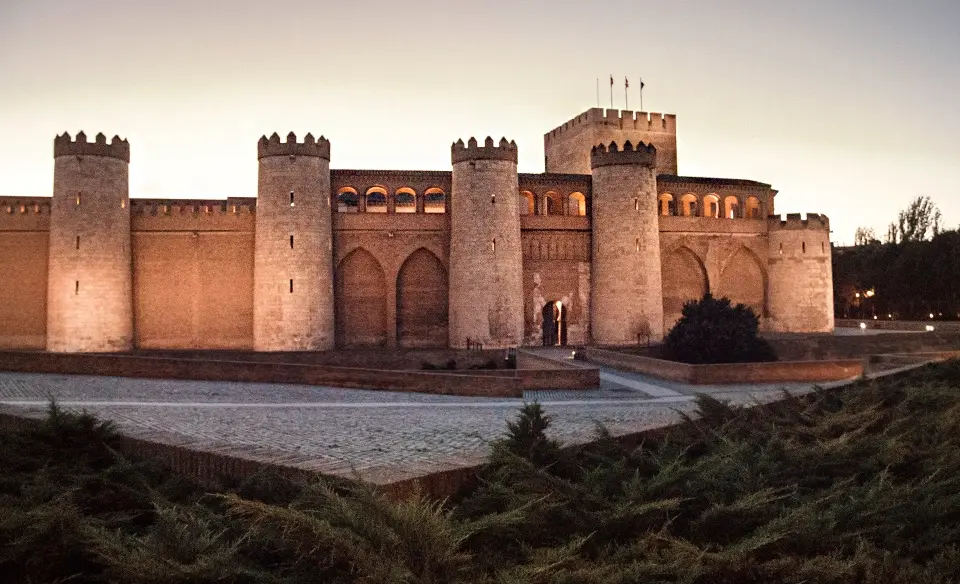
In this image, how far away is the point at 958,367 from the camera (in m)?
15.2

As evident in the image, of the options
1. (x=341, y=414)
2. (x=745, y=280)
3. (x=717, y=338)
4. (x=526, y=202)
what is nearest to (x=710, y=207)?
(x=745, y=280)

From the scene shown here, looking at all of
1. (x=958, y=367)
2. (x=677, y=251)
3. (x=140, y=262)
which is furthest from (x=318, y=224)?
(x=958, y=367)

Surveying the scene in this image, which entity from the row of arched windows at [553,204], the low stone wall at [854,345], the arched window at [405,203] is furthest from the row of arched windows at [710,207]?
the arched window at [405,203]

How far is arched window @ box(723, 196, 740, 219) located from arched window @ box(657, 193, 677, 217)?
236 centimetres

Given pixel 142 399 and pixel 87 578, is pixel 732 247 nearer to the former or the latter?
pixel 142 399

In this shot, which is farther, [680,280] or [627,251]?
[680,280]

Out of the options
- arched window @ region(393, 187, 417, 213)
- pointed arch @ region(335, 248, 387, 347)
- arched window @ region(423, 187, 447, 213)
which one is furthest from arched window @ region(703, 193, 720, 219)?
pointed arch @ region(335, 248, 387, 347)

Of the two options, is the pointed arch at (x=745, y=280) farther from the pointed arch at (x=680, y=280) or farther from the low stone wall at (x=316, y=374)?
the low stone wall at (x=316, y=374)

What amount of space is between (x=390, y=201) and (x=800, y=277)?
1661 cm

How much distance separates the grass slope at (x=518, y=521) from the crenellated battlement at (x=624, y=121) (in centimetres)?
3138

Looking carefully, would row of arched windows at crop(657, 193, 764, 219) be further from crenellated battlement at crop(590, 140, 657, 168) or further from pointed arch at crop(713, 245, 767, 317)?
crenellated battlement at crop(590, 140, 657, 168)

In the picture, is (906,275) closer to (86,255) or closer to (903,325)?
(903,325)

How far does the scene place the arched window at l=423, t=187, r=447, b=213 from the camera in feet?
103

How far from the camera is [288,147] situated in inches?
1126
